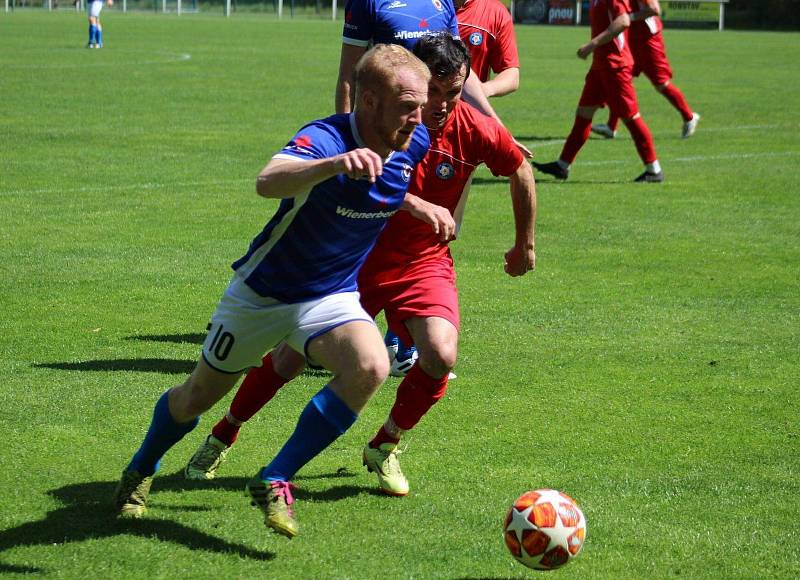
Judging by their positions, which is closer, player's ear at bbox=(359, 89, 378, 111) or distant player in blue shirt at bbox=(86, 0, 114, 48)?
player's ear at bbox=(359, 89, 378, 111)

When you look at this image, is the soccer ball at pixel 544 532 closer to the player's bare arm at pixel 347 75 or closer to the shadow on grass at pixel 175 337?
the player's bare arm at pixel 347 75

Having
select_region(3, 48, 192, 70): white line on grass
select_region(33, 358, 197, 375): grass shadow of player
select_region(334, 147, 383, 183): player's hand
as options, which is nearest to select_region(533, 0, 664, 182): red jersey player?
select_region(33, 358, 197, 375): grass shadow of player

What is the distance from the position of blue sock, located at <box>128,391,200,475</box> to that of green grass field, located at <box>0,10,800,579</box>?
230 millimetres

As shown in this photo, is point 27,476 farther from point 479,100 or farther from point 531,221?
point 479,100

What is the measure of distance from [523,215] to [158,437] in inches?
81.1

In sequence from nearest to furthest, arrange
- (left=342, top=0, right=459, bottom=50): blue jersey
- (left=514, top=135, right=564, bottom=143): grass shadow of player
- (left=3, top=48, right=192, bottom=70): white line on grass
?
(left=342, top=0, right=459, bottom=50): blue jersey, (left=514, top=135, right=564, bottom=143): grass shadow of player, (left=3, top=48, right=192, bottom=70): white line on grass

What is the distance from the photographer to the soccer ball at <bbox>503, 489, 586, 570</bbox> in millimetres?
4480

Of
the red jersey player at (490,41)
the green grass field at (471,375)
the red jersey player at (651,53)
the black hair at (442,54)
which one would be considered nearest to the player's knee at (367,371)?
the green grass field at (471,375)

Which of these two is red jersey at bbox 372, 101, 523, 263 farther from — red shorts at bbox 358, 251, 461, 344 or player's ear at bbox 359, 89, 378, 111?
player's ear at bbox 359, 89, 378, 111

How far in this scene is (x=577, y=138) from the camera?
14.5 m

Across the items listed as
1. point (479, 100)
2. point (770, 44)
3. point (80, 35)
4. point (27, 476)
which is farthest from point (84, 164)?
point (770, 44)

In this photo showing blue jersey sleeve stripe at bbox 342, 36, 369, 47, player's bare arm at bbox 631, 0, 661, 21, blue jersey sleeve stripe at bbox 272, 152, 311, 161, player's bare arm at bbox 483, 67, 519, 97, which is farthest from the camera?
player's bare arm at bbox 631, 0, 661, 21

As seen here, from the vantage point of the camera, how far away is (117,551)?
15.4 ft

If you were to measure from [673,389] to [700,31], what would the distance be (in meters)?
54.3
